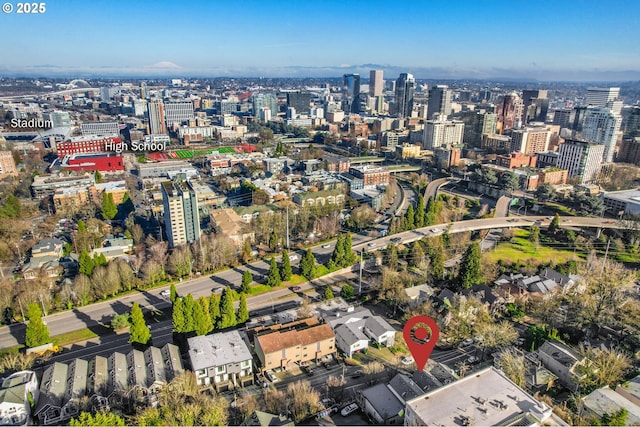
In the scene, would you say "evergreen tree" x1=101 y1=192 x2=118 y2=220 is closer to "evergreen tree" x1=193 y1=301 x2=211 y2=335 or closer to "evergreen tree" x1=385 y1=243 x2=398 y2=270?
"evergreen tree" x1=193 y1=301 x2=211 y2=335

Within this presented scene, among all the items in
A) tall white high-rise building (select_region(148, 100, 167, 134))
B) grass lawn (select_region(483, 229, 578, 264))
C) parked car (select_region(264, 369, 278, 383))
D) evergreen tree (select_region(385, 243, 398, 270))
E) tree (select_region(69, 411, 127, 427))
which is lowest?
grass lawn (select_region(483, 229, 578, 264))

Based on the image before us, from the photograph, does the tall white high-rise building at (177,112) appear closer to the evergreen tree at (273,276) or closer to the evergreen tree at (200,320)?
the evergreen tree at (273,276)

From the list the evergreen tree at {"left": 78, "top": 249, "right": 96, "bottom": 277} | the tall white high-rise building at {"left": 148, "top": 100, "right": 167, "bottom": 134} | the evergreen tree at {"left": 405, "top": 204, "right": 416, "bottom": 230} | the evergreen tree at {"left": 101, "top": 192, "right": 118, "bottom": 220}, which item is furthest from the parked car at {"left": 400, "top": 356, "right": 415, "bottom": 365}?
the tall white high-rise building at {"left": 148, "top": 100, "right": 167, "bottom": 134}

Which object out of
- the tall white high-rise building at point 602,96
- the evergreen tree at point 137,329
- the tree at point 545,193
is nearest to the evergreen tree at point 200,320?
the evergreen tree at point 137,329

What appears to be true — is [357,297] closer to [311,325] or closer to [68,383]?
[311,325]

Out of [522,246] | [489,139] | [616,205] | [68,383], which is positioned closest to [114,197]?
[68,383]

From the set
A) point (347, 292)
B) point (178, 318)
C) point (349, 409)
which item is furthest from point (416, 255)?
point (178, 318)
